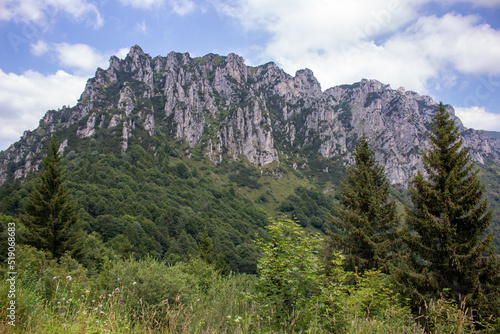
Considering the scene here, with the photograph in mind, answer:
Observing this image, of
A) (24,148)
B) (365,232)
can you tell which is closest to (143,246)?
(365,232)

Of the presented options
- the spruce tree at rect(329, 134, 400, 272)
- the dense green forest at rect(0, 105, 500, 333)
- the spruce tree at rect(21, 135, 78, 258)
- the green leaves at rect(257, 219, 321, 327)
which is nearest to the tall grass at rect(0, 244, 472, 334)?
the dense green forest at rect(0, 105, 500, 333)

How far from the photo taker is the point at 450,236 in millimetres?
11148

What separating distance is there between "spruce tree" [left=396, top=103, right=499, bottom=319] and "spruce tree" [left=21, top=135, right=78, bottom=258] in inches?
1145

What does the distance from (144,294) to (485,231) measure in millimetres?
14195

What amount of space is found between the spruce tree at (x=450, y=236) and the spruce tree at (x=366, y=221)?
262 centimetres

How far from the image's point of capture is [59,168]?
26.5 metres

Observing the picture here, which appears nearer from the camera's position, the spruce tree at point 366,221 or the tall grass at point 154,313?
the tall grass at point 154,313

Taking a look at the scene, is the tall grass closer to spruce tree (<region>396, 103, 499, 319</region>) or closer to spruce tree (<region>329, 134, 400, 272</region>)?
spruce tree (<region>396, 103, 499, 319</region>)

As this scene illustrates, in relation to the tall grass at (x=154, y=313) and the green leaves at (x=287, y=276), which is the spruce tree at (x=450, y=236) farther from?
the green leaves at (x=287, y=276)

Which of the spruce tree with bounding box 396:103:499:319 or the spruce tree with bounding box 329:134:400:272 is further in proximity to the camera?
the spruce tree with bounding box 329:134:400:272

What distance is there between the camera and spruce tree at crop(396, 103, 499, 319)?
10.4m

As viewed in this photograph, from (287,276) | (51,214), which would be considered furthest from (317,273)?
(51,214)

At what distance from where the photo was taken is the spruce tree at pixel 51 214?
2473 cm

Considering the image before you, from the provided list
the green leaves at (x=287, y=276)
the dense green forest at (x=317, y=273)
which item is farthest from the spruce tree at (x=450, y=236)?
the green leaves at (x=287, y=276)
